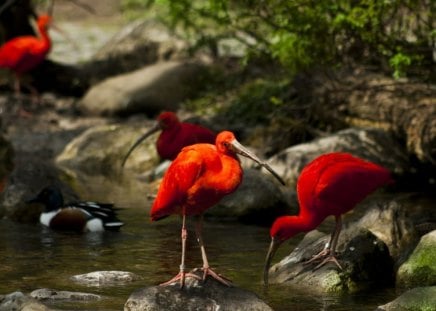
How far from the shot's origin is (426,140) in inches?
587

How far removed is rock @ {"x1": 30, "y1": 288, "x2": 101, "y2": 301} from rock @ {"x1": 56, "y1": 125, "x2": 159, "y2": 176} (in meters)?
8.97

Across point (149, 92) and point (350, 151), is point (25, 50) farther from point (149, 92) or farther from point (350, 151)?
point (350, 151)

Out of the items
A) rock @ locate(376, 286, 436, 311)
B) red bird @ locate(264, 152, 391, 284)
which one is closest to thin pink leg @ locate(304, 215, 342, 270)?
red bird @ locate(264, 152, 391, 284)

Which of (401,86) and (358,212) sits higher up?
(401,86)

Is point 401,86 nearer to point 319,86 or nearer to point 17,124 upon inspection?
point 319,86

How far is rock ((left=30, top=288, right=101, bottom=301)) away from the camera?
8891 mm

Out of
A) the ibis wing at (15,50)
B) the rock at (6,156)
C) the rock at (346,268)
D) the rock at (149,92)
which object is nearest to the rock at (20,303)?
the rock at (346,268)

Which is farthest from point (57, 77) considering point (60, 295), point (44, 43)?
point (60, 295)

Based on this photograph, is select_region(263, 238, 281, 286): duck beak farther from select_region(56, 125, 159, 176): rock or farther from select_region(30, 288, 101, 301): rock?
select_region(56, 125, 159, 176): rock

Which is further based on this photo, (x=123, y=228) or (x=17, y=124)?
(x=17, y=124)

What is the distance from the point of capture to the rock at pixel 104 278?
31.6 ft

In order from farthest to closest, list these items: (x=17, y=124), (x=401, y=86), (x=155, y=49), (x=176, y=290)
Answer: (x=155, y=49) < (x=17, y=124) < (x=401, y=86) < (x=176, y=290)

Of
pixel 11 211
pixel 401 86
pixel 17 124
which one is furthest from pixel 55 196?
pixel 17 124

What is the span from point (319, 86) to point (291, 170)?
1.54m
